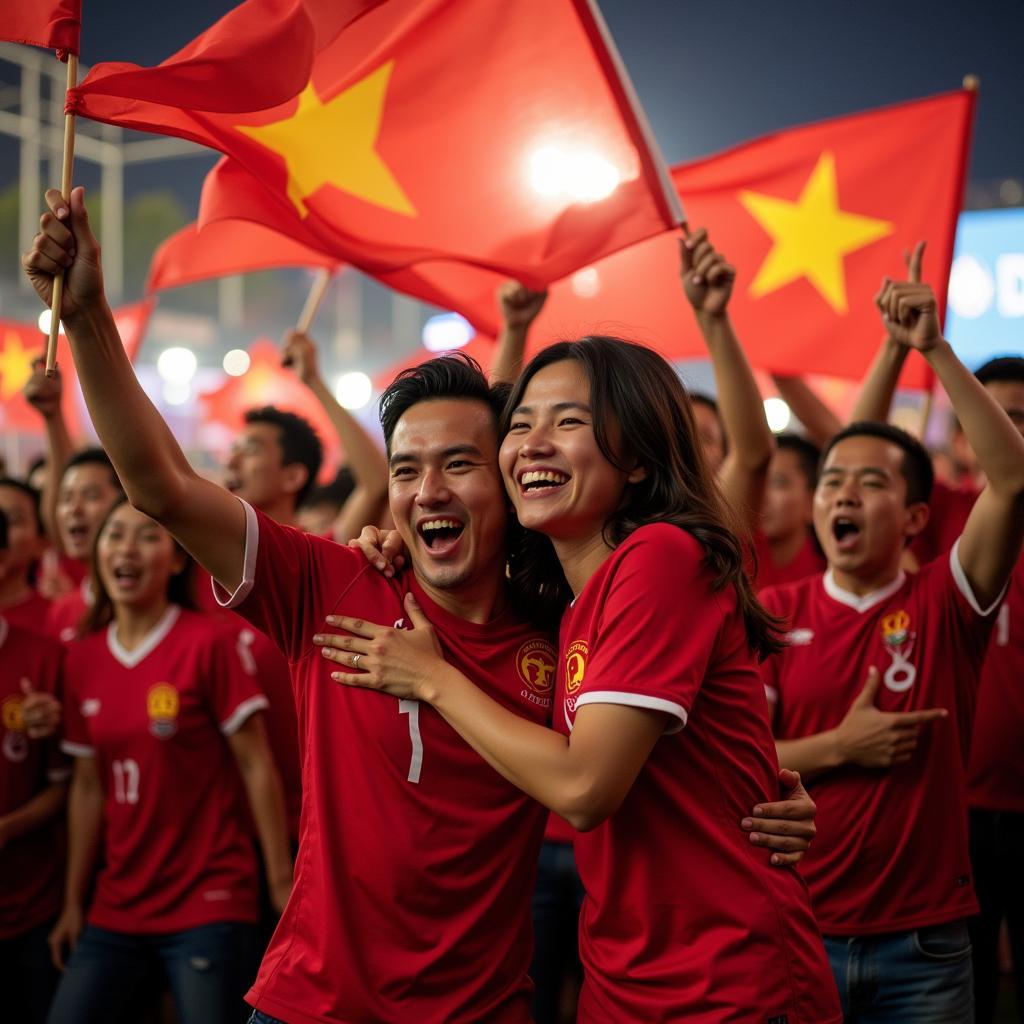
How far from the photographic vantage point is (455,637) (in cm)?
257

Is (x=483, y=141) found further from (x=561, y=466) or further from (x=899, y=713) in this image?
(x=899, y=713)

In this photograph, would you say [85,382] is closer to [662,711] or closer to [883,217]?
[662,711]

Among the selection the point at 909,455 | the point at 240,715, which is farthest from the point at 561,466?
the point at 240,715

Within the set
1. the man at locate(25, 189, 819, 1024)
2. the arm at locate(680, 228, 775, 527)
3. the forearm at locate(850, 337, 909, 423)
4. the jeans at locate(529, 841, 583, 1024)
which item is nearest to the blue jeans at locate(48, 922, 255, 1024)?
the jeans at locate(529, 841, 583, 1024)

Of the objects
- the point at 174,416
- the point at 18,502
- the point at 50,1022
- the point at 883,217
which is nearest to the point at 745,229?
the point at 883,217

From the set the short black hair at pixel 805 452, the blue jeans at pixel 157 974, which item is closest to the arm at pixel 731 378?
the short black hair at pixel 805 452

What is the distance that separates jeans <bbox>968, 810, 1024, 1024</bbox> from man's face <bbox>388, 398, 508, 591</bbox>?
6.87ft

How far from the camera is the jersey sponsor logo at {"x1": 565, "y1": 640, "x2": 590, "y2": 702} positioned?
7.39 ft

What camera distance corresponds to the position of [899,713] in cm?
316

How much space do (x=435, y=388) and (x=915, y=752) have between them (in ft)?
5.26

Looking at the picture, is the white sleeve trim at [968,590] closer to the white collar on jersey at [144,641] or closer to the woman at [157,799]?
the woman at [157,799]

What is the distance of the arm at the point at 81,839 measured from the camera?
3951 millimetres

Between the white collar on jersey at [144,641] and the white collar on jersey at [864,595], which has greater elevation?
the white collar on jersey at [864,595]

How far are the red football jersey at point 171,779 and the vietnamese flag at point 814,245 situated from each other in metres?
2.23
